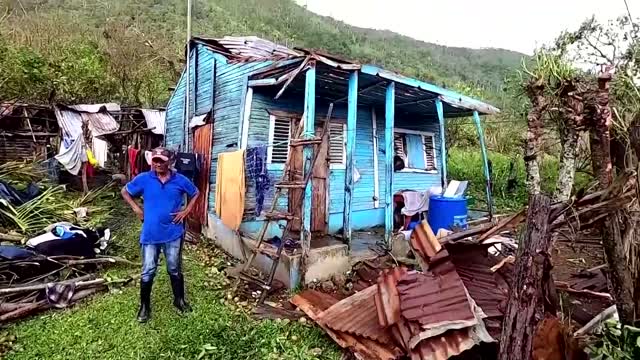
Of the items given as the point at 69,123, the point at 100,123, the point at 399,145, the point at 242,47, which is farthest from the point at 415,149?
the point at 69,123

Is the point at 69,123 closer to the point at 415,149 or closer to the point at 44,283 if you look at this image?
the point at 44,283

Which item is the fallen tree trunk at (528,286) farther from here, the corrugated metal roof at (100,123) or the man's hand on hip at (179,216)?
the corrugated metal roof at (100,123)

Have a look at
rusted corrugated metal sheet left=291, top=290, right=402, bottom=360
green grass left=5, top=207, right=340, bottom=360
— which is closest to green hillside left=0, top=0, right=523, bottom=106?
green grass left=5, top=207, right=340, bottom=360

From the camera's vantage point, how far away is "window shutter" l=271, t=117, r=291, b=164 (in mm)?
7207

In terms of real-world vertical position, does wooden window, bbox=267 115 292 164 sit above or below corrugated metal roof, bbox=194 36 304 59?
below

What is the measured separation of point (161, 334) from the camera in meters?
4.15

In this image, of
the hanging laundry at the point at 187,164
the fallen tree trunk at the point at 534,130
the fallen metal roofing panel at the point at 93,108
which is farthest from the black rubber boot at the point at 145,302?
the fallen metal roofing panel at the point at 93,108

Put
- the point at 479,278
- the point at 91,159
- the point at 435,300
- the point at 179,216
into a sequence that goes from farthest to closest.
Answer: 1. the point at 91,159
2. the point at 179,216
3. the point at 479,278
4. the point at 435,300

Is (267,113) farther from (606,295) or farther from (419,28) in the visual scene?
(419,28)

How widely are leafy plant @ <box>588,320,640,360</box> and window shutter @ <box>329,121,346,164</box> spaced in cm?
546

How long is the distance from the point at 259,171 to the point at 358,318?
3.36 metres

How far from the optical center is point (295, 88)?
7.05 m

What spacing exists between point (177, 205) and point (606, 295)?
5728 mm

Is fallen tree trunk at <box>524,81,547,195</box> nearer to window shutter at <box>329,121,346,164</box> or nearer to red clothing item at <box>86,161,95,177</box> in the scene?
window shutter at <box>329,121,346,164</box>
